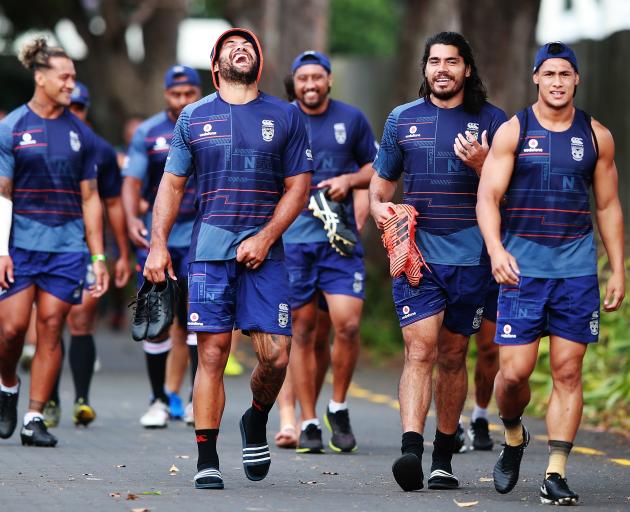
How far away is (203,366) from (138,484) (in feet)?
2.52

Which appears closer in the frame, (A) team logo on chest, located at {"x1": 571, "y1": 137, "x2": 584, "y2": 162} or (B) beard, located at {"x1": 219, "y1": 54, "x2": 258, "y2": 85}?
(A) team logo on chest, located at {"x1": 571, "y1": 137, "x2": 584, "y2": 162}

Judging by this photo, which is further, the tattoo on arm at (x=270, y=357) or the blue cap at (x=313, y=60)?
the blue cap at (x=313, y=60)

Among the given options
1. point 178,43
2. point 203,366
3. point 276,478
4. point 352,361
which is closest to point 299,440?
point 352,361

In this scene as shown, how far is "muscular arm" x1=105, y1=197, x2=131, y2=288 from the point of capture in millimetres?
12188

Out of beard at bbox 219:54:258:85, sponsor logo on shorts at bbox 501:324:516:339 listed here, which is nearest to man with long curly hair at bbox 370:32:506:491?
sponsor logo on shorts at bbox 501:324:516:339

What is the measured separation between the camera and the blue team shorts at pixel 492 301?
10609 millimetres

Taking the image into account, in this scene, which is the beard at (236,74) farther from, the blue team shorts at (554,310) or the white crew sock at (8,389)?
the white crew sock at (8,389)

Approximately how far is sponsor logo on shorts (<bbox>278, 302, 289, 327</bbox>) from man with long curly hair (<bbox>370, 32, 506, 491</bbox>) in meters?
0.67

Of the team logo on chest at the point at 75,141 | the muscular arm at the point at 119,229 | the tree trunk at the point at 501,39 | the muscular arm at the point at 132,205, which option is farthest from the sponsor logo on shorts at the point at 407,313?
the tree trunk at the point at 501,39

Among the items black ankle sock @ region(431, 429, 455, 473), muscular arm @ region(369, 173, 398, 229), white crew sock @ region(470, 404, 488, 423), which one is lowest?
white crew sock @ region(470, 404, 488, 423)

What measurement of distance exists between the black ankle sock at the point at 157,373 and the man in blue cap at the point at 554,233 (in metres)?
4.46

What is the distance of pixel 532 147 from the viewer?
858 centimetres

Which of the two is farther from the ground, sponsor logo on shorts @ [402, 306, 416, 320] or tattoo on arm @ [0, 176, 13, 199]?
tattoo on arm @ [0, 176, 13, 199]

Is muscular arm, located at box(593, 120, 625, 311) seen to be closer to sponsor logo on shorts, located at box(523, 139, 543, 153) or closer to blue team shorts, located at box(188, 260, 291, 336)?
sponsor logo on shorts, located at box(523, 139, 543, 153)
